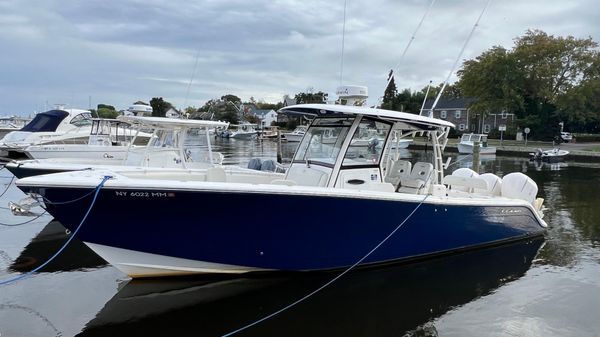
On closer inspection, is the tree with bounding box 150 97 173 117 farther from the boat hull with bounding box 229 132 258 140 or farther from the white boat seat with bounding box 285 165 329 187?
the boat hull with bounding box 229 132 258 140

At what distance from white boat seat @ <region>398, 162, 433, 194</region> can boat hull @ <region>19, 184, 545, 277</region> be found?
71 centimetres

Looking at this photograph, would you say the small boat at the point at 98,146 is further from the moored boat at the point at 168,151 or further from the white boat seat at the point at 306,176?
the white boat seat at the point at 306,176

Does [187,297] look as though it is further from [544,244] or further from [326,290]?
[544,244]

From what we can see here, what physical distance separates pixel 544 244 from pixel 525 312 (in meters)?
4.15

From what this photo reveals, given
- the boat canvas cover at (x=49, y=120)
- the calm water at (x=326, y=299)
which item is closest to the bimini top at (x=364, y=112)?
the calm water at (x=326, y=299)

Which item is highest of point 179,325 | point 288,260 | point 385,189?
point 385,189

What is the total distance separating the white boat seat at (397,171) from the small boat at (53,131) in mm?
17411

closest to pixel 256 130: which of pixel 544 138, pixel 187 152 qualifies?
pixel 544 138

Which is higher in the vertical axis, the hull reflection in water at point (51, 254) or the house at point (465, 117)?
the house at point (465, 117)

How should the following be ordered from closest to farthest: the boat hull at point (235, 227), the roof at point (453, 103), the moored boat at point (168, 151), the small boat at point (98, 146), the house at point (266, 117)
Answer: the boat hull at point (235, 227), the moored boat at point (168, 151), the small boat at point (98, 146), the roof at point (453, 103), the house at point (266, 117)

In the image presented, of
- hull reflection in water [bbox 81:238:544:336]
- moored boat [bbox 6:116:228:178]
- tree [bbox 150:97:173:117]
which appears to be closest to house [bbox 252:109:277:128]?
tree [bbox 150:97:173:117]

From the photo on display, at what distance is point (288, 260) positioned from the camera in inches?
279

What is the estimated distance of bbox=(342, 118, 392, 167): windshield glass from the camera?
805 centimetres

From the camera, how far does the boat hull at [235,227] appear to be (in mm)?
6266
